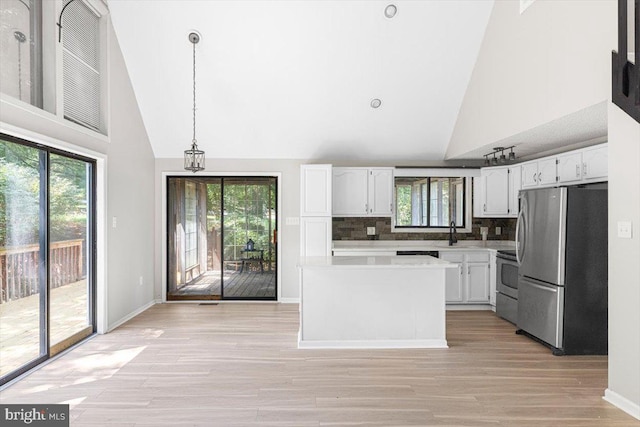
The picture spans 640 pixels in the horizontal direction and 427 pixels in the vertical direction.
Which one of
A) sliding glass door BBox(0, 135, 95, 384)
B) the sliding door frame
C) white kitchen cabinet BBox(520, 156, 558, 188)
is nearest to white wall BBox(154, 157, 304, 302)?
the sliding door frame

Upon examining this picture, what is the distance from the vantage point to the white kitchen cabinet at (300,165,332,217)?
5.79m

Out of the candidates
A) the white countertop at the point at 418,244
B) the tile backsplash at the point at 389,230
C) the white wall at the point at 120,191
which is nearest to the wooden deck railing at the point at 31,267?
the white wall at the point at 120,191

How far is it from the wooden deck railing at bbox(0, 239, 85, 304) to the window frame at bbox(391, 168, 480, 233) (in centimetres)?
428

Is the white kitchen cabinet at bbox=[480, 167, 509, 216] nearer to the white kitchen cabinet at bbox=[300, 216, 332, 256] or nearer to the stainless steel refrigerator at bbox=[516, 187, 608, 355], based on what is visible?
the stainless steel refrigerator at bbox=[516, 187, 608, 355]

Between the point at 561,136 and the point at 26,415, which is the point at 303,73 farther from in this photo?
the point at 26,415

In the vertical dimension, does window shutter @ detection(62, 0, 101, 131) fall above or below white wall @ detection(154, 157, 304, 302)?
above

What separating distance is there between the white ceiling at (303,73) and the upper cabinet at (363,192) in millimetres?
347

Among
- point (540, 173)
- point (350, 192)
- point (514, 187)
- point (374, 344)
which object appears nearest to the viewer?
point (374, 344)

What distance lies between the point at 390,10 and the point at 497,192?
3.04 metres

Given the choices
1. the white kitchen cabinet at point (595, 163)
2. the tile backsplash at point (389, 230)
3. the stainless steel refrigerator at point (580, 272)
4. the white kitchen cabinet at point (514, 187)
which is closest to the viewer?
the stainless steel refrigerator at point (580, 272)

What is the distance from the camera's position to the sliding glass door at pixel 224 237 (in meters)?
6.29

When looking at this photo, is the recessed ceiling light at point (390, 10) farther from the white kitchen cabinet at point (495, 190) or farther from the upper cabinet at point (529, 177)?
the white kitchen cabinet at point (495, 190)

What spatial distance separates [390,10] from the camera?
4.30 meters

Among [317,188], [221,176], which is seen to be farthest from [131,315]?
[317,188]
